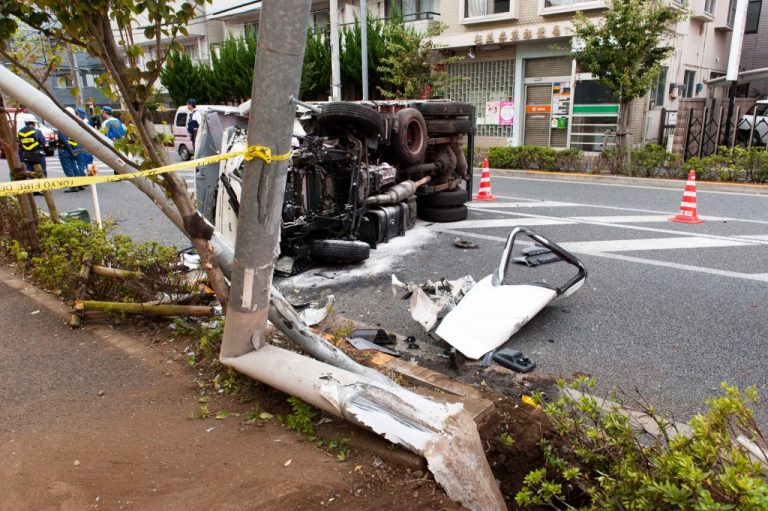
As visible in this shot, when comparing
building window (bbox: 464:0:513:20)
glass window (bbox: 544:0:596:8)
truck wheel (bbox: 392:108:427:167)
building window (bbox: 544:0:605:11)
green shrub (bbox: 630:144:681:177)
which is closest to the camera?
truck wheel (bbox: 392:108:427:167)

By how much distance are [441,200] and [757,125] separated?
12382 millimetres

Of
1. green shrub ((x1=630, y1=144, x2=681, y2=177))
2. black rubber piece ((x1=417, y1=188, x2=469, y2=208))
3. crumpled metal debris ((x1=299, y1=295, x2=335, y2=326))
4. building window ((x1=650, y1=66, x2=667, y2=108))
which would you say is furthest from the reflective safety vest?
building window ((x1=650, y1=66, x2=667, y2=108))

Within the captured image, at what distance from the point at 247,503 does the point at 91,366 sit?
2101 mm

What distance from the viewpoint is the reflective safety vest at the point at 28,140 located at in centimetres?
1152

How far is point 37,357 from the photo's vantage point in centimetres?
420

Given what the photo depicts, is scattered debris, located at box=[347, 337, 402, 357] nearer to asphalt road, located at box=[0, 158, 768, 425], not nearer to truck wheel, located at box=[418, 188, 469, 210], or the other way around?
asphalt road, located at box=[0, 158, 768, 425]

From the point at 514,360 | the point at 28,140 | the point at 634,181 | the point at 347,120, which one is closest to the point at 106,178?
the point at 514,360

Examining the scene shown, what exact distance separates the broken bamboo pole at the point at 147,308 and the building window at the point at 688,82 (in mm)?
21670

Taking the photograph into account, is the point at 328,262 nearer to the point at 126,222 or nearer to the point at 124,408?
the point at 124,408

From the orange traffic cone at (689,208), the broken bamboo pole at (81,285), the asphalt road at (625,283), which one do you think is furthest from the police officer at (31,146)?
the orange traffic cone at (689,208)

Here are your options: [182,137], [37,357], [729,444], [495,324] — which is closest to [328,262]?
[495,324]

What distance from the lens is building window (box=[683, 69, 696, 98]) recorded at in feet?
69.6

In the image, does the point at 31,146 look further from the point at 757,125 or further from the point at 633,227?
the point at 757,125

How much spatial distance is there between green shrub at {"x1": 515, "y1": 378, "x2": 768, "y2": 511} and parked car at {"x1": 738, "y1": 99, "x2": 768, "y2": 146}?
55.4ft
